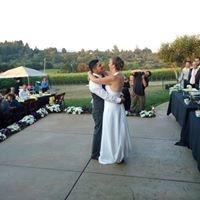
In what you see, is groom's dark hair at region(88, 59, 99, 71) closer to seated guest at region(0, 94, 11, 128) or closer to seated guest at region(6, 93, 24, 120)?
seated guest at region(0, 94, 11, 128)

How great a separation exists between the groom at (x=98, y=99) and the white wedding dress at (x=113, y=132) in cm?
13

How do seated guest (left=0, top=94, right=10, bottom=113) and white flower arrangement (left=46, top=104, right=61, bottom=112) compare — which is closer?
seated guest (left=0, top=94, right=10, bottom=113)

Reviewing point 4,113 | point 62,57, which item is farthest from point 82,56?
point 4,113

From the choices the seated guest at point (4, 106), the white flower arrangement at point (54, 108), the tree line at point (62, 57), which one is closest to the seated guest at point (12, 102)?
the seated guest at point (4, 106)

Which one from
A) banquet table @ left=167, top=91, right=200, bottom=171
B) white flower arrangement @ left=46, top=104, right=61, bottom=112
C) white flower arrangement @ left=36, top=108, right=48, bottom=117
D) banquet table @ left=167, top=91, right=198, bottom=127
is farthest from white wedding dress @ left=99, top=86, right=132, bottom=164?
white flower arrangement @ left=46, top=104, right=61, bottom=112

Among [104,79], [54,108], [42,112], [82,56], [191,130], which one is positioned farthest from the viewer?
[82,56]

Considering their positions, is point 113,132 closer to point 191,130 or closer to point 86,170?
point 86,170

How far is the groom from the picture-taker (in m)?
5.59

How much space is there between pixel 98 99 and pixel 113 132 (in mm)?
656

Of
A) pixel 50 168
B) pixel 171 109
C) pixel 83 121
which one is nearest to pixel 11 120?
pixel 83 121

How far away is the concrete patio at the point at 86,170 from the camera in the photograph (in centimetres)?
463

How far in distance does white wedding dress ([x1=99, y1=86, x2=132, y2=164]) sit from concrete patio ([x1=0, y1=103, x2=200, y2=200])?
0.21m

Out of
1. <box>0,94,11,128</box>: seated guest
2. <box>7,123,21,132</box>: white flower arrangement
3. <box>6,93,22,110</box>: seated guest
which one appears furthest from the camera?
<box>6,93,22,110</box>: seated guest

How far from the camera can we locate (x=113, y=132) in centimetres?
565
